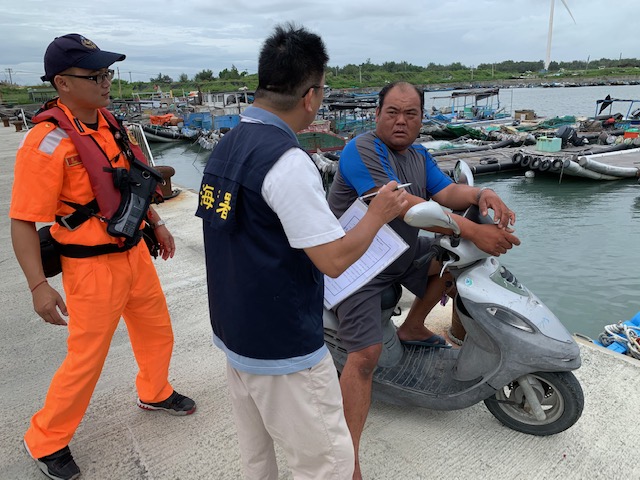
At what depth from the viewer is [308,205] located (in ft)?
3.92

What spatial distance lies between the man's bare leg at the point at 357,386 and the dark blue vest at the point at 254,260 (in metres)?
0.69

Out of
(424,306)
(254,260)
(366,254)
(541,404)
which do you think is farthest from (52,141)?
(541,404)

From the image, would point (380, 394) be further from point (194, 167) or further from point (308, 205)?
point (194, 167)

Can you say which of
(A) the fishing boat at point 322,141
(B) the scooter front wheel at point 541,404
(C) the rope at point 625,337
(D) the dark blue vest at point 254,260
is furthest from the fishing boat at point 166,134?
(D) the dark blue vest at point 254,260

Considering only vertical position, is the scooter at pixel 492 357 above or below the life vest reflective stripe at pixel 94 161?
below

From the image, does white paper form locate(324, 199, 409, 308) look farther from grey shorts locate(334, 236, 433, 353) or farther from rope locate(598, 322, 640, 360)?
rope locate(598, 322, 640, 360)

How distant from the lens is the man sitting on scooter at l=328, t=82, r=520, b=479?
206cm

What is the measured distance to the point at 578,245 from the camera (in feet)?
30.3

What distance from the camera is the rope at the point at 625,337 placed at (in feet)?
10.7

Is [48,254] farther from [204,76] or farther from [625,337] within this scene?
[204,76]

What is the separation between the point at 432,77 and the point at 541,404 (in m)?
97.6

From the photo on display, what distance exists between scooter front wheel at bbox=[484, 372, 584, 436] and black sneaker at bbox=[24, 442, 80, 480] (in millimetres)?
1961

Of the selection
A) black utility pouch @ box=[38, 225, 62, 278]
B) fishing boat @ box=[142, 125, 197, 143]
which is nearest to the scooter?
black utility pouch @ box=[38, 225, 62, 278]

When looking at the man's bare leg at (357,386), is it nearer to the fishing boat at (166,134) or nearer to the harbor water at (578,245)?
the harbor water at (578,245)
